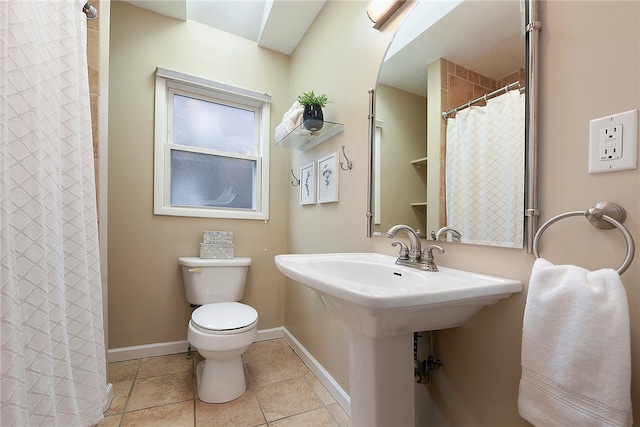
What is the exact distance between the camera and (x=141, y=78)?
1.95m

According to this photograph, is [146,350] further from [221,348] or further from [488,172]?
[488,172]

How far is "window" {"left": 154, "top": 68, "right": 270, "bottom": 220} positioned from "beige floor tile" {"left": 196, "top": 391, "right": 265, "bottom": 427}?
1247mm

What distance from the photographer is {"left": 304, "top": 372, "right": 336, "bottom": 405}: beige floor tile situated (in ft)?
4.99

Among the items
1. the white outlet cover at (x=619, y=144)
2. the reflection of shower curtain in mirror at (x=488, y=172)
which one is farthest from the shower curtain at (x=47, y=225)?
the white outlet cover at (x=619, y=144)

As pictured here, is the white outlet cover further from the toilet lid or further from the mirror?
the toilet lid

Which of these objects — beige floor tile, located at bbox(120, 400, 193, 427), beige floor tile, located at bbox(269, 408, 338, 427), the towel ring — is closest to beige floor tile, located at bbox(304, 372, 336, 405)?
beige floor tile, located at bbox(269, 408, 338, 427)

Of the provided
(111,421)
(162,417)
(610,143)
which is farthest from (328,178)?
(111,421)

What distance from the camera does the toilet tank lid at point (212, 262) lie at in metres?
1.90

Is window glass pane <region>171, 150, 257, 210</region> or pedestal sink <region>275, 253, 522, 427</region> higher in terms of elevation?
window glass pane <region>171, 150, 257, 210</region>

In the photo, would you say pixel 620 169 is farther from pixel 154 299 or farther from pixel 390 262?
pixel 154 299

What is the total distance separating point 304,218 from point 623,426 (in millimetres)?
1734

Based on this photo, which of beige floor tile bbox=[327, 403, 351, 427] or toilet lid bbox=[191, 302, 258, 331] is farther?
toilet lid bbox=[191, 302, 258, 331]

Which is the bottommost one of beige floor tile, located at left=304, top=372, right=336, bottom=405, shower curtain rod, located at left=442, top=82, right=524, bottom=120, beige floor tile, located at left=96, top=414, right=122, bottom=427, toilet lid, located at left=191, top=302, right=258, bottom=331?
beige floor tile, located at left=304, top=372, right=336, bottom=405

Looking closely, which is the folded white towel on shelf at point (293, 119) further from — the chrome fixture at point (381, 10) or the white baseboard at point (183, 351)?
the white baseboard at point (183, 351)
